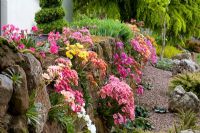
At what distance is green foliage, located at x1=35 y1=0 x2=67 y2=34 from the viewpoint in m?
12.5

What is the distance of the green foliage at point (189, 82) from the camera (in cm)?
1138

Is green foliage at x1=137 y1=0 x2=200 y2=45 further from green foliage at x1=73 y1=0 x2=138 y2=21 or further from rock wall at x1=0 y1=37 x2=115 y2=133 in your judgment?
rock wall at x1=0 y1=37 x2=115 y2=133

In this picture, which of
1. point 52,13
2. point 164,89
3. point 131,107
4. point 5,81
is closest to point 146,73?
point 164,89

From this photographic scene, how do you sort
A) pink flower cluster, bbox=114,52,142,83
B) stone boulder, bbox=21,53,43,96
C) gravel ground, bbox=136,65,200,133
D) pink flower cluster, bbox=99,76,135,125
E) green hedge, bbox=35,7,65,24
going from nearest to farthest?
stone boulder, bbox=21,53,43,96, pink flower cluster, bbox=99,76,135,125, pink flower cluster, bbox=114,52,142,83, gravel ground, bbox=136,65,200,133, green hedge, bbox=35,7,65,24

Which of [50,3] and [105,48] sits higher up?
[50,3]

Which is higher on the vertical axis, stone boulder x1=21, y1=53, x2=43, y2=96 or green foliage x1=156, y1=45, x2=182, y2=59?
stone boulder x1=21, y1=53, x2=43, y2=96

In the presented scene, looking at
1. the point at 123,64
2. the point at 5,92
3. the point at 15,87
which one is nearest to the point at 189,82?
the point at 123,64

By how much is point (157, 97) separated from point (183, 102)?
5.09ft

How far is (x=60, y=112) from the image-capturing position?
459 cm

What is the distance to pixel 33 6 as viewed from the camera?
45.2 feet

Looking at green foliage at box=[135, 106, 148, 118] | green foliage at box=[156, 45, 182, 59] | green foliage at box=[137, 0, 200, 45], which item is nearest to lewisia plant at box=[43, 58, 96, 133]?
green foliage at box=[135, 106, 148, 118]

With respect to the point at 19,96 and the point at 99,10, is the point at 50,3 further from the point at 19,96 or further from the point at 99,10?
the point at 19,96

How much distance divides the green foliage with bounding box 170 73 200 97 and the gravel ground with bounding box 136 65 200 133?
0.43 m

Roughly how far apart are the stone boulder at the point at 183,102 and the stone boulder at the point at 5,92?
6957 mm
